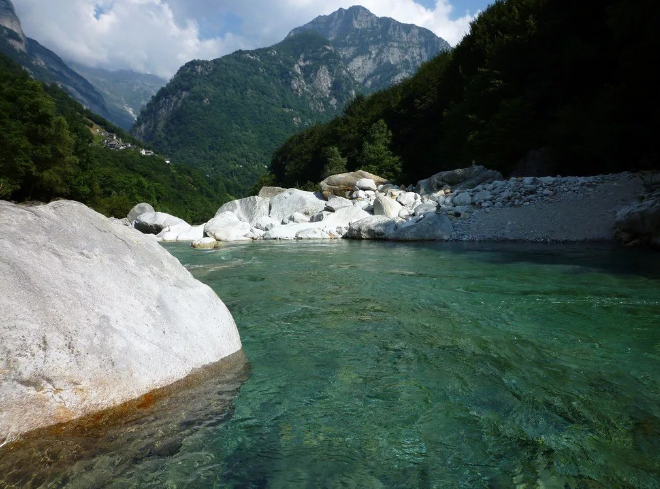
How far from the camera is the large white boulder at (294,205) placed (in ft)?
69.6

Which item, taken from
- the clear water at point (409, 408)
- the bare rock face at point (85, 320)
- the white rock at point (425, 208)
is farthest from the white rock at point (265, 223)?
the bare rock face at point (85, 320)

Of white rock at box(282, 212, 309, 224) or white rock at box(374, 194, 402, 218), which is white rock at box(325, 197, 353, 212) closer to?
white rock at box(282, 212, 309, 224)

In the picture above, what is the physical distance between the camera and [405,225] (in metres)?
15.0

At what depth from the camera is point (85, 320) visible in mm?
2467

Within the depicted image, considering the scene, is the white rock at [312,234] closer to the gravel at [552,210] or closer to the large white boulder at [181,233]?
the gravel at [552,210]

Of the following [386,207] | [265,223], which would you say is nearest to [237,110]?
[265,223]

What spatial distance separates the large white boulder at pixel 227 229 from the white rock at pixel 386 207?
6170 millimetres

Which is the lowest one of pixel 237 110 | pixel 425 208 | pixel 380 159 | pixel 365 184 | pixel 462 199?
pixel 425 208

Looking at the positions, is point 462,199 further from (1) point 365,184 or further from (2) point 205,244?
(2) point 205,244

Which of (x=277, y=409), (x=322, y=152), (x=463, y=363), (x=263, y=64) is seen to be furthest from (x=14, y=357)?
(x=263, y=64)

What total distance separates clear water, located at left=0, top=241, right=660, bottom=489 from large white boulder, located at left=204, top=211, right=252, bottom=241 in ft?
43.4

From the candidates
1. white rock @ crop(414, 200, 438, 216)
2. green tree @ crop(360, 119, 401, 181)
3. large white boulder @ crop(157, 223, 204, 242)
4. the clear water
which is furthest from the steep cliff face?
the clear water

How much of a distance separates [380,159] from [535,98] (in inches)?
530

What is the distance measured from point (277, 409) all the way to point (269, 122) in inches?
6432
